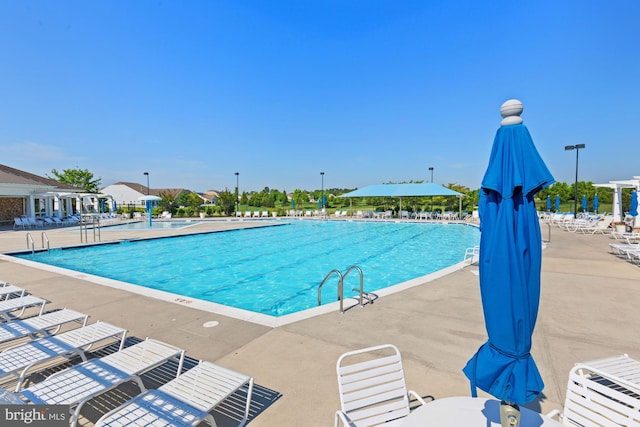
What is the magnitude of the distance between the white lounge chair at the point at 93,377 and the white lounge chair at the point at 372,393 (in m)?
1.93

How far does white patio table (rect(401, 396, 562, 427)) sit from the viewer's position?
189 centimetres

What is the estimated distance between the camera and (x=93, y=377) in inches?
114

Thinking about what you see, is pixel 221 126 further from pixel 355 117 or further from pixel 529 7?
pixel 529 7

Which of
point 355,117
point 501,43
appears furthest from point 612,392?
point 355,117

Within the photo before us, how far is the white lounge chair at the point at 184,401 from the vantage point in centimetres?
232

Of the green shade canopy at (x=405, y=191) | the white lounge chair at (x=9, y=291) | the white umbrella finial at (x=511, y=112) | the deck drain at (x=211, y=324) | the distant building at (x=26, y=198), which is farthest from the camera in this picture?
the green shade canopy at (x=405, y=191)

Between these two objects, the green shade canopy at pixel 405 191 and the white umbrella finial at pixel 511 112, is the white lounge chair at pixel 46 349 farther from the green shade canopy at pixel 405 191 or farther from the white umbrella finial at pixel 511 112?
the green shade canopy at pixel 405 191

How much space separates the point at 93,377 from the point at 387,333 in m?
3.44

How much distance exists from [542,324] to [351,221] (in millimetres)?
23532

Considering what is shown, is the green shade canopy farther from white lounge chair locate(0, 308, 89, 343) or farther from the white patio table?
the white patio table

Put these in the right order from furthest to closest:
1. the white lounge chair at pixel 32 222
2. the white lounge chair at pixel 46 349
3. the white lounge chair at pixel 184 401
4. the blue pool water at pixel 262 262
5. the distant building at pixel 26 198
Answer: the distant building at pixel 26 198 < the white lounge chair at pixel 32 222 < the blue pool water at pixel 262 262 < the white lounge chair at pixel 46 349 < the white lounge chair at pixel 184 401

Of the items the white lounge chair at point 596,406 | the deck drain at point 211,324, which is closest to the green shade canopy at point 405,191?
the deck drain at point 211,324

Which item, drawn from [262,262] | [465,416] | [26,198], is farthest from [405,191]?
[26,198]

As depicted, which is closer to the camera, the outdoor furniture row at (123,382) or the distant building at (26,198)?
the outdoor furniture row at (123,382)
